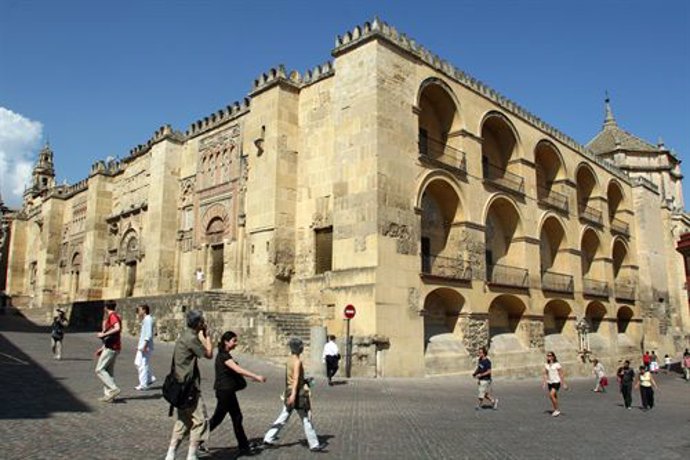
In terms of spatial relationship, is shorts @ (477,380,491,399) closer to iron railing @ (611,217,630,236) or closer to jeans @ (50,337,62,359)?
jeans @ (50,337,62,359)

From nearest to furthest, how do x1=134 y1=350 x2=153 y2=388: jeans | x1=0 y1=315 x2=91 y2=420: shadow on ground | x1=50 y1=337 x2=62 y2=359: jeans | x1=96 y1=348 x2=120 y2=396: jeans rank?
x1=0 y1=315 x2=91 y2=420: shadow on ground
x1=96 y1=348 x2=120 y2=396: jeans
x1=134 y1=350 x2=153 y2=388: jeans
x1=50 y1=337 x2=62 y2=359: jeans

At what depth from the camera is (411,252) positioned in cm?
1994

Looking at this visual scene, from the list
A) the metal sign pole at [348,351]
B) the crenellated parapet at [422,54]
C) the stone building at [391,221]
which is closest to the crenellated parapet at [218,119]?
the stone building at [391,221]

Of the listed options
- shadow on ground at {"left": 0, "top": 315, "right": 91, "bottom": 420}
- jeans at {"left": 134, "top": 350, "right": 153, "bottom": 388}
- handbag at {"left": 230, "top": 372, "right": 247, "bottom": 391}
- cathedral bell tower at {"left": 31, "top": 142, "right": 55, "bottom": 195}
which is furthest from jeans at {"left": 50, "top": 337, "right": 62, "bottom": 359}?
cathedral bell tower at {"left": 31, "top": 142, "right": 55, "bottom": 195}

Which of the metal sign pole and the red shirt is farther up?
the red shirt

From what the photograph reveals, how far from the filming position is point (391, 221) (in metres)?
19.4

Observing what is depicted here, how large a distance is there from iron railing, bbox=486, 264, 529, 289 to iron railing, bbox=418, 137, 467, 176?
5512mm

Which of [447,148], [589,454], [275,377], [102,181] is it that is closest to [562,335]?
[447,148]

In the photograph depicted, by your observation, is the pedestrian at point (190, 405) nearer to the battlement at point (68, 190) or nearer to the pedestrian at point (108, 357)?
the pedestrian at point (108, 357)

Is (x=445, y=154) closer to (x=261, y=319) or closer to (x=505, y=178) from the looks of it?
(x=505, y=178)

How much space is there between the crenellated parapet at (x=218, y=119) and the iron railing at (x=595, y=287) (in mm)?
20815

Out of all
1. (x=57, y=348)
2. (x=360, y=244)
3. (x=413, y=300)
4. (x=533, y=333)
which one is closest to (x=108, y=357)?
(x=57, y=348)

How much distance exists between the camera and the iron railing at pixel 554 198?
30.4 m

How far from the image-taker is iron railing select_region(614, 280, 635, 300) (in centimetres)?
3523
